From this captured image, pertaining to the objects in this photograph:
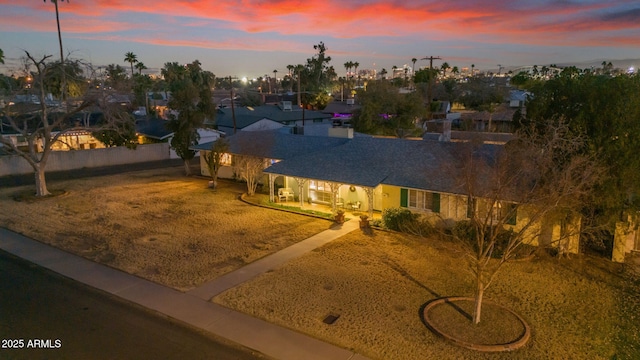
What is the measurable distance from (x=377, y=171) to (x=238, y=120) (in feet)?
96.6

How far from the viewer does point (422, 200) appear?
67.7ft

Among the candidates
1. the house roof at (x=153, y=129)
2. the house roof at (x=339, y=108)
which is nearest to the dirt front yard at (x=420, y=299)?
the house roof at (x=153, y=129)

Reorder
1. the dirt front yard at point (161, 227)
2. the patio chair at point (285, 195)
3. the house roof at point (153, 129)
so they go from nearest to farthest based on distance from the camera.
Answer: the dirt front yard at point (161, 227)
the patio chair at point (285, 195)
the house roof at point (153, 129)

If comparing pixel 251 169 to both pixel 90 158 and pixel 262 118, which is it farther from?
pixel 262 118

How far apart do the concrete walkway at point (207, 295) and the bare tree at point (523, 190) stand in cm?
483

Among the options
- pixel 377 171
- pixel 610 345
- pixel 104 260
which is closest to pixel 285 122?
pixel 377 171

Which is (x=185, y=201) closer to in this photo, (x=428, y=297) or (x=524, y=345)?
(x=428, y=297)

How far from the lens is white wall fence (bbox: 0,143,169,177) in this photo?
3510cm

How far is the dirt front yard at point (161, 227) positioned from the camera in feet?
54.0

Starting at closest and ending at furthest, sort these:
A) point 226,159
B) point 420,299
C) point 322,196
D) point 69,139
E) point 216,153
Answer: point 420,299, point 322,196, point 216,153, point 226,159, point 69,139

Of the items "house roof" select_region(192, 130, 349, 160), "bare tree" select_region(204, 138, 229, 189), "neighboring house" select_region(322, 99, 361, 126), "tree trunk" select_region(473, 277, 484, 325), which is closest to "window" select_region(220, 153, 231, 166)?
"house roof" select_region(192, 130, 349, 160)

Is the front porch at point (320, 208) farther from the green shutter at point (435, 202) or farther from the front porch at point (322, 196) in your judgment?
the green shutter at point (435, 202)

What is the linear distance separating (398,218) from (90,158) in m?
31.4

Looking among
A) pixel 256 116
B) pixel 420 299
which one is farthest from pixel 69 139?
pixel 420 299
